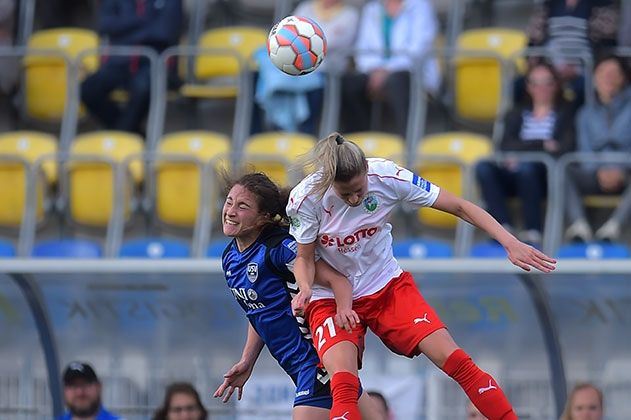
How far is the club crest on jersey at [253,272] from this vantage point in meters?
6.55

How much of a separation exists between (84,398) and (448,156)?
130 inches

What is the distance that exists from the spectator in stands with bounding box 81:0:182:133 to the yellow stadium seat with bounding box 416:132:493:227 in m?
2.21

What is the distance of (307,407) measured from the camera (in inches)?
260

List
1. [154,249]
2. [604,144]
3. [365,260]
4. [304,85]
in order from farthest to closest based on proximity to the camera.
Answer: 1. [304,85]
2. [604,144]
3. [154,249]
4. [365,260]

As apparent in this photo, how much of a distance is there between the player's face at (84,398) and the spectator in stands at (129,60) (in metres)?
3.40

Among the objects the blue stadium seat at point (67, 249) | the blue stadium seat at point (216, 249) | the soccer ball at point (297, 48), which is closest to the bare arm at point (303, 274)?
the soccer ball at point (297, 48)

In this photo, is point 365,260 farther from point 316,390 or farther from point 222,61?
point 222,61

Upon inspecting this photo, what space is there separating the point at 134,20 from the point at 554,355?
182 inches

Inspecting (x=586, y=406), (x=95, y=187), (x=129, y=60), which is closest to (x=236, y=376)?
(x=586, y=406)

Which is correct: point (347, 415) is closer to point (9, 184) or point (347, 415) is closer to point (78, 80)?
point (9, 184)

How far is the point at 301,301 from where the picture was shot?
6.12 metres

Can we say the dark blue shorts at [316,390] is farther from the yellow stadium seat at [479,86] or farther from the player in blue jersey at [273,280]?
the yellow stadium seat at [479,86]

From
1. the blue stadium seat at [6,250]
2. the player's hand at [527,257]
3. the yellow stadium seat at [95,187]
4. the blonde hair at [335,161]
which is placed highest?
the blonde hair at [335,161]

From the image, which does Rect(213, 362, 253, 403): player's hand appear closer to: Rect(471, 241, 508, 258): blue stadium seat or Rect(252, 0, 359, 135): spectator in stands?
Rect(471, 241, 508, 258): blue stadium seat
